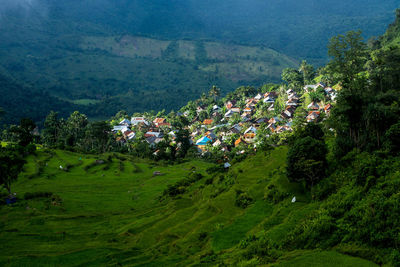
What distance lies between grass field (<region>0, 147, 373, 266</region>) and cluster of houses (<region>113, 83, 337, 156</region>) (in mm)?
38632

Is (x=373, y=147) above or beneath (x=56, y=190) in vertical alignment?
above

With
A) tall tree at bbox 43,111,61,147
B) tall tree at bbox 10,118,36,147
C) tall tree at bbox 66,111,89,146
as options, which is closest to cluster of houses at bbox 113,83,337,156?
tall tree at bbox 66,111,89,146

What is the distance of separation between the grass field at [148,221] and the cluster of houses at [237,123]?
1521 inches

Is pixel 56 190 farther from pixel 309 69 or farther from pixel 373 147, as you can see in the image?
pixel 309 69

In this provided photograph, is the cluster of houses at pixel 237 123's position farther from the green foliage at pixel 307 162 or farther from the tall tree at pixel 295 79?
the green foliage at pixel 307 162

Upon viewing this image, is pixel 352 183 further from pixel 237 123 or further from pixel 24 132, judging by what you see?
pixel 237 123

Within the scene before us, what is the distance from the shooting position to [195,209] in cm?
3022

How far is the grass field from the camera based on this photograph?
68.4 feet

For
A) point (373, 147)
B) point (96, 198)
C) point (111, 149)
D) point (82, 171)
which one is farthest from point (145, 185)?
point (111, 149)

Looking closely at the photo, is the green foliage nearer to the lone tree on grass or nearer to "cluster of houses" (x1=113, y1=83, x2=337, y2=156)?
the lone tree on grass

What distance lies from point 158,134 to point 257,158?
7420cm

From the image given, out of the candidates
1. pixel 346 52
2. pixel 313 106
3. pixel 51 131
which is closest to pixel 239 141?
pixel 313 106

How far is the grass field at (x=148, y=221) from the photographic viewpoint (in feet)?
68.4

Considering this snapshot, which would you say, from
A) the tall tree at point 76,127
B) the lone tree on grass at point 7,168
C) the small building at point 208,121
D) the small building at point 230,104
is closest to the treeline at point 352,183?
the lone tree on grass at point 7,168
